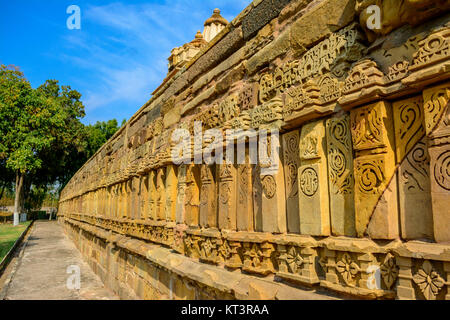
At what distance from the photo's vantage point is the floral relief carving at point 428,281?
4.95 ft

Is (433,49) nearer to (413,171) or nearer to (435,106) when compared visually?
(435,106)

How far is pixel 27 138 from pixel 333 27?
18885 mm

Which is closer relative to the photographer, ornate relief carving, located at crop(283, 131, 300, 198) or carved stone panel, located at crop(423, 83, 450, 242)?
carved stone panel, located at crop(423, 83, 450, 242)

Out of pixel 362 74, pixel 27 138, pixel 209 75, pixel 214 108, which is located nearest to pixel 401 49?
pixel 362 74


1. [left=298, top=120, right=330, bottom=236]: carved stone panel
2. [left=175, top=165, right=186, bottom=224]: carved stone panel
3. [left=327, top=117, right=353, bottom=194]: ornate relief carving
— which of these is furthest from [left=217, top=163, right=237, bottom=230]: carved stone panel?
[left=327, top=117, right=353, bottom=194]: ornate relief carving

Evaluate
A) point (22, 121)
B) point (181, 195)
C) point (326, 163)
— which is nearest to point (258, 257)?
point (326, 163)

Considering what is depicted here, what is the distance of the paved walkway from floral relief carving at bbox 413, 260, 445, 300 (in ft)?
19.1

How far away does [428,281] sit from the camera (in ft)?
5.07

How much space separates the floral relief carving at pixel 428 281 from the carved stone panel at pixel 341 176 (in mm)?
470

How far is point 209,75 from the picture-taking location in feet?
13.7

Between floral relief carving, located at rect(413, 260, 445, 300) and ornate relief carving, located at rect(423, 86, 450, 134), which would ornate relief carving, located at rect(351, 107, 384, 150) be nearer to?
ornate relief carving, located at rect(423, 86, 450, 134)

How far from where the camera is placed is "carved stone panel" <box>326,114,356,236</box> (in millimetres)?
2074

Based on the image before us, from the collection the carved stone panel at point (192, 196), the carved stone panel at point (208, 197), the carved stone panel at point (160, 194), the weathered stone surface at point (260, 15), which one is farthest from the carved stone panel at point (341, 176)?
the carved stone panel at point (160, 194)

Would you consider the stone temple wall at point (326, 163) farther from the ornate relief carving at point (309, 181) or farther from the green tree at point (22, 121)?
the green tree at point (22, 121)
